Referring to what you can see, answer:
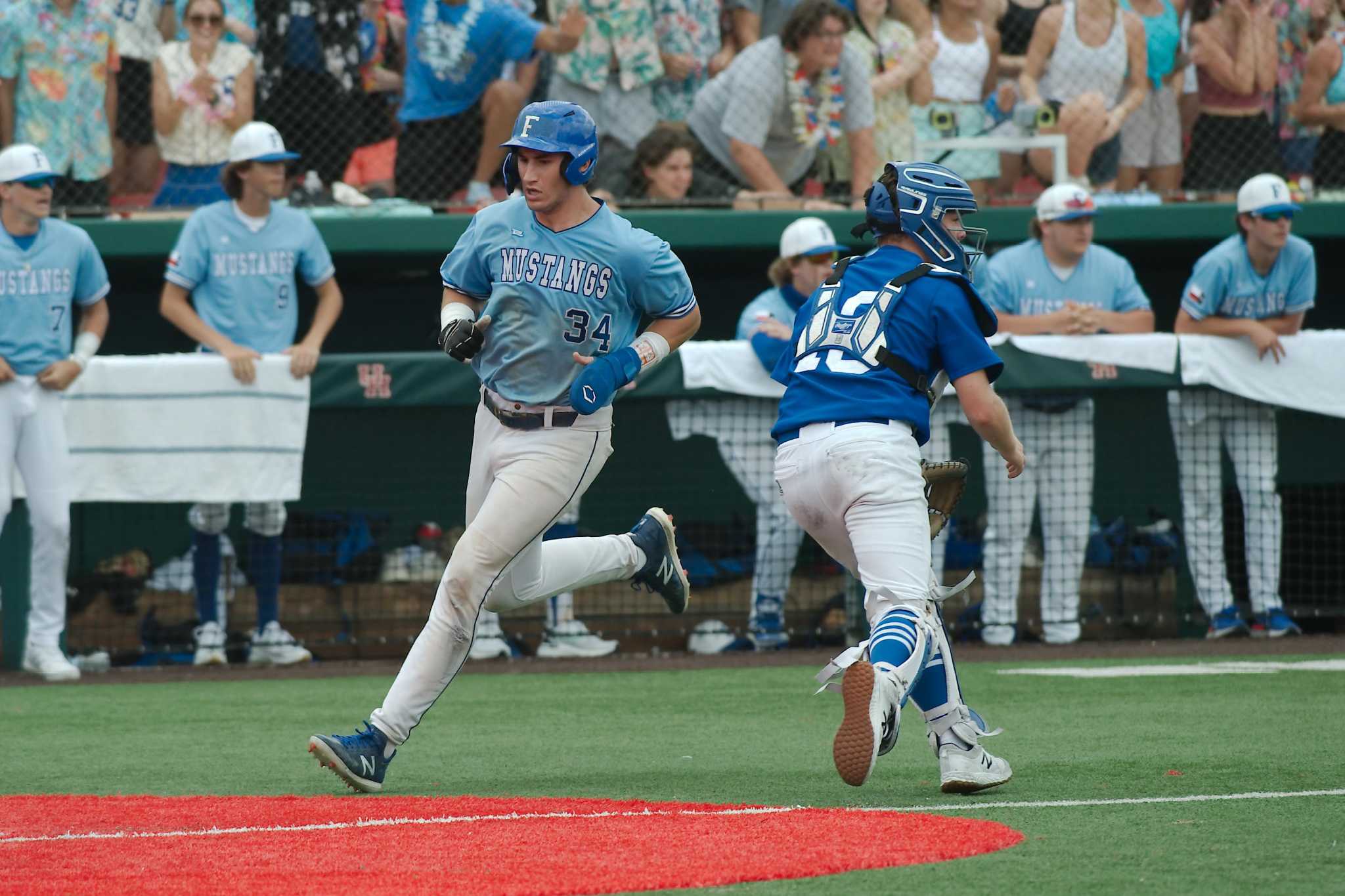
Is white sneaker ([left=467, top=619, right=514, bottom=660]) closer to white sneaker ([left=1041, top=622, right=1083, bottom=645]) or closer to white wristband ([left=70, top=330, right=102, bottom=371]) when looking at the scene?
white wristband ([left=70, top=330, right=102, bottom=371])

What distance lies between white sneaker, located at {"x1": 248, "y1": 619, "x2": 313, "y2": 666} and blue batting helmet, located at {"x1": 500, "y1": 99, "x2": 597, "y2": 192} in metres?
4.81

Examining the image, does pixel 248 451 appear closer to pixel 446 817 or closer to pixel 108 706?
pixel 108 706

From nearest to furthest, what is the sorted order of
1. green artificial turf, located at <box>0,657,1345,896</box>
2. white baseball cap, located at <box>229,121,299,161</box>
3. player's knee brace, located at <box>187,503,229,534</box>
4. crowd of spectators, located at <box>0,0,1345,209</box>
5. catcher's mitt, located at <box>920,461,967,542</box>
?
1. green artificial turf, located at <box>0,657,1345,896</box>
2. catcher's mitt, located at <box>920,461,967,542</box>
3. white baseball cap, located at <box>229,121,299,161</box>
4. player's knee brace, located at <box>187,503,229,534</box>
5. crowd of spectators, located at <box>0,0,1345,209</box>

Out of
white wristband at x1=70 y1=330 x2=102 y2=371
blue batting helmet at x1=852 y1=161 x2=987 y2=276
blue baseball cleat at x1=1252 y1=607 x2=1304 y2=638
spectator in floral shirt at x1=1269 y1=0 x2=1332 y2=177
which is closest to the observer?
blue batting helmet at x1=852 y1=161 x2=987 y2=276

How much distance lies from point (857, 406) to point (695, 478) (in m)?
6.64

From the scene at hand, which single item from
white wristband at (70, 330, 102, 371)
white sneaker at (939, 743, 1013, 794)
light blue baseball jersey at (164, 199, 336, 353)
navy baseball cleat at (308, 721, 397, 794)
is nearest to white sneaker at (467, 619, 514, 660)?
light blue baseball jersey at (164, 199, 336, 353)

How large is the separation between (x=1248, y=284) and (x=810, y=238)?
240 cm

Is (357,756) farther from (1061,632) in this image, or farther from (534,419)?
(1061,632)

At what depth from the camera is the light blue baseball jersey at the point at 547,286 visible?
5.52 meters

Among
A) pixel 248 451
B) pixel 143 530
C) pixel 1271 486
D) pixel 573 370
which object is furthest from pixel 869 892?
pixel 143 530

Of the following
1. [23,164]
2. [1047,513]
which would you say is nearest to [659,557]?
[1047,513]

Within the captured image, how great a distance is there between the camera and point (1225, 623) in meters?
10.0

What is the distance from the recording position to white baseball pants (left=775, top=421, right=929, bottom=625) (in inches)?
194

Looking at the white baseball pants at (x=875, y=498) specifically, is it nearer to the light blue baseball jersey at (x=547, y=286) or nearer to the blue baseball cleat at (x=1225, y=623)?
the light blue baseball jersey at (x=547, y=286)
